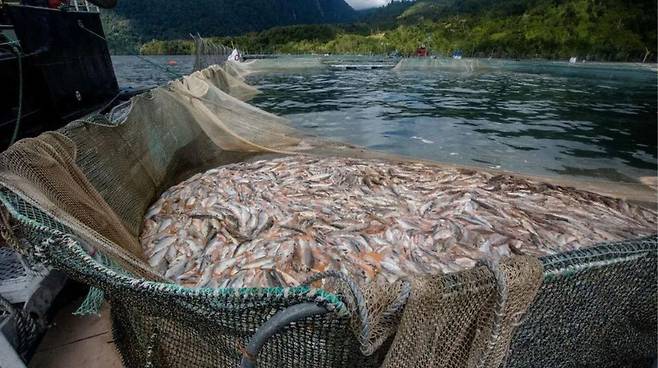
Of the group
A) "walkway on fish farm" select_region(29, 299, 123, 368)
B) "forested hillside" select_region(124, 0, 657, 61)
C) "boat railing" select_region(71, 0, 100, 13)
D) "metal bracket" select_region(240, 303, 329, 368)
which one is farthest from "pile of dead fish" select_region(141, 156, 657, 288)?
"forested hillside" select_region(124, 0, 657, 61)

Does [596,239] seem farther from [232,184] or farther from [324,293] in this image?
[232,184]

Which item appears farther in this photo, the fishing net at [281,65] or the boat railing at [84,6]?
the fishing net at [281,65]

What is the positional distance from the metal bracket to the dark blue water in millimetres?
10623

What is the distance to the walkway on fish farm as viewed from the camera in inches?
134

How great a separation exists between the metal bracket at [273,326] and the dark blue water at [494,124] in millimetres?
10623

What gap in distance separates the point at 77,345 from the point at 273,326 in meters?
3.54

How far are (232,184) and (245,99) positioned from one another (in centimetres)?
1634

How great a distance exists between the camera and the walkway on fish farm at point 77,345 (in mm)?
3410

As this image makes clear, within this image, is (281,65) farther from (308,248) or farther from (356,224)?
(308,248)

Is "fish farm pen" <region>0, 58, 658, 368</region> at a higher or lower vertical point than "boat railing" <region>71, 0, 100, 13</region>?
lower

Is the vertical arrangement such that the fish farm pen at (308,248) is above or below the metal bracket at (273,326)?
below

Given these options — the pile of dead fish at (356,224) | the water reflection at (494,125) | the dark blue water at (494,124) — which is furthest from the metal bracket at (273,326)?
the water reflection at (494,125)

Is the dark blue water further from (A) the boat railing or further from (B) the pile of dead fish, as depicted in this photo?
(A) the boat railing

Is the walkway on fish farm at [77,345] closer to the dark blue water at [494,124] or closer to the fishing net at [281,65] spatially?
the dark blue water at [494,124]
